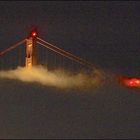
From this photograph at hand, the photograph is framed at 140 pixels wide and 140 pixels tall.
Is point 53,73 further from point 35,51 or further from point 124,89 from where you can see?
point 124,89

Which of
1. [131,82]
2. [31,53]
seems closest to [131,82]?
[131,82]

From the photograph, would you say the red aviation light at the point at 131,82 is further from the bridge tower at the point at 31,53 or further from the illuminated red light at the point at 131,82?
the bridge tower at the point at 31,53

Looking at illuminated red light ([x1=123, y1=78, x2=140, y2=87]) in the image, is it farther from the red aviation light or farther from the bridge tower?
the bridge tower

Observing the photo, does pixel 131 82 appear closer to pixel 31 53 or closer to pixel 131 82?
pixel 131 82

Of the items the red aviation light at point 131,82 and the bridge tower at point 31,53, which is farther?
the bridge tower at point 31,53

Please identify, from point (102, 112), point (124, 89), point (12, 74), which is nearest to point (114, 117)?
point (102, 112)

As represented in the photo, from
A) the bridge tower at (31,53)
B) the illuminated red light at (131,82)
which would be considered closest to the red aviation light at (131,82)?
the illuminated red light at (131,82)

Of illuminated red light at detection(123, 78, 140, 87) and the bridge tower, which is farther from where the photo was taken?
the bridge tower

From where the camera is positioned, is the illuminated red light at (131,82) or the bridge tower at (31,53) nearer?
the illuminated red light at (131,82)

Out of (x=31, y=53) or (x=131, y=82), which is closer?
(x=131, y=82)

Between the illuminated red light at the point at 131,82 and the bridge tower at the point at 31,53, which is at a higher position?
the bridge tower at the point at 31,53

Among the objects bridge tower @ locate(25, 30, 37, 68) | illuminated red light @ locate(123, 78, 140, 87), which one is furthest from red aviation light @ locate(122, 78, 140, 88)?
bridge tower @ locate(25, 30, 37, 68)
